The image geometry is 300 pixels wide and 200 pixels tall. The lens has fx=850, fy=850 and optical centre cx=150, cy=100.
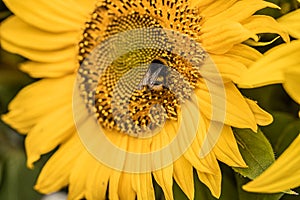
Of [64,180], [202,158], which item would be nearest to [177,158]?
[202,158]

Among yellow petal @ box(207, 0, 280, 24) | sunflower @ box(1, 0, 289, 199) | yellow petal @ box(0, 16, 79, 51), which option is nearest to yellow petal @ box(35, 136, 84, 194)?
sunflower @ box(1, 0, 289, 199)

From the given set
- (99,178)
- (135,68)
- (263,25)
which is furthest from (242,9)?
(99,178)

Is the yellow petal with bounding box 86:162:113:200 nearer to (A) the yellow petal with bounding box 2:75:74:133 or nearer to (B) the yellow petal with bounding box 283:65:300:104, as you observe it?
(A) the yellow petal with bounding box 2:75:74:133

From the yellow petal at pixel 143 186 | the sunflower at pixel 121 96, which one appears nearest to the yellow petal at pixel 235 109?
the sunflower at pixel 121 96

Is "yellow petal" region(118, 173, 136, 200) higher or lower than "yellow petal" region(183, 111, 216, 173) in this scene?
lower

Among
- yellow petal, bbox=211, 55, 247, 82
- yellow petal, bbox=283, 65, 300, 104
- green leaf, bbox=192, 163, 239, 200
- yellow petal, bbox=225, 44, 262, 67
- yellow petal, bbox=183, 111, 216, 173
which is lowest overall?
green leaf, bbox=192, 163, 239, 200

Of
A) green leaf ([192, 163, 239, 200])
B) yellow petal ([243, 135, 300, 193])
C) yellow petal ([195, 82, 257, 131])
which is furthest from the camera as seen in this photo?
green leaf ([192, 163, 239, 200])

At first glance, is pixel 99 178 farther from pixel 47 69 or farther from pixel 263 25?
pixel 263 25

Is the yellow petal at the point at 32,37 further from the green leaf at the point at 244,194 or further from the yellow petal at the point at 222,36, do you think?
the green leaf at the point at 244,194

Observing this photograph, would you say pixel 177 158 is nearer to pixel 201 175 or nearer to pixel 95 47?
pixel 201 175
